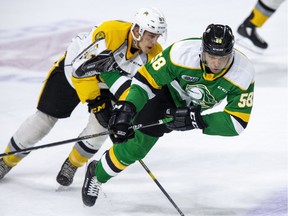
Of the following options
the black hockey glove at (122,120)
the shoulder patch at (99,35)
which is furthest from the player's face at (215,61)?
the shoulder patch at (99,35)

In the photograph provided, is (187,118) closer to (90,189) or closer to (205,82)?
(205,82)

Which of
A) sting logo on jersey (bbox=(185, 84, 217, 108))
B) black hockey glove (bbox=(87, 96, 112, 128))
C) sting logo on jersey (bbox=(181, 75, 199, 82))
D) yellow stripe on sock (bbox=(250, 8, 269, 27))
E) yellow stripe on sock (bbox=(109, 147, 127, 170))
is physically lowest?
yellow stripe on sock (bbox=(250, 8, 269, 27))

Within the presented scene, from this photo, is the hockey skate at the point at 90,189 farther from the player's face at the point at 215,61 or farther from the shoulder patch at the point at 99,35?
the player's face at the point at 215,61

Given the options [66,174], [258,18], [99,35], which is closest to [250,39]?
[258,18]

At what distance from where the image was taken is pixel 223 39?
137 inches

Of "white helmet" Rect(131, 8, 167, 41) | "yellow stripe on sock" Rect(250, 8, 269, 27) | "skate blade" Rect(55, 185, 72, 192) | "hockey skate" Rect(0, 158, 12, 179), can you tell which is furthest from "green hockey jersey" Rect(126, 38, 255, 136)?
"yellow stripe on sock" Rect(250, 8, 269, 27)

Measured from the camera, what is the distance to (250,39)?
21.3 feet

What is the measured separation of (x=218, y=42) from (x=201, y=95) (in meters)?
0.42

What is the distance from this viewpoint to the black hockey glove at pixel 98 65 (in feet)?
13.5

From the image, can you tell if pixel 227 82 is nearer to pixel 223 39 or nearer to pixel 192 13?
pixel 223 39

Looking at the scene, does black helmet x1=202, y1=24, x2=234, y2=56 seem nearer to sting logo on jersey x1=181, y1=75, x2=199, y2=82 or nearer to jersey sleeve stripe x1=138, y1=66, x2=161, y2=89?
sting logo on jersey x1=181, y1=75, x2=199, y2=82

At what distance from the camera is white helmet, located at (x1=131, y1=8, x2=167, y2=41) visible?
417 cm

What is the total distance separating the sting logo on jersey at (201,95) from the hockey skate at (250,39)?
264cm

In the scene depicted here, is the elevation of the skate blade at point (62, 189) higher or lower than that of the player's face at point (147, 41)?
lower
